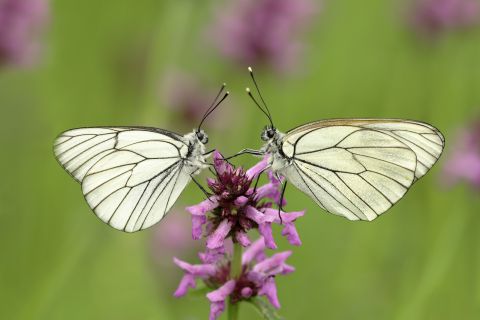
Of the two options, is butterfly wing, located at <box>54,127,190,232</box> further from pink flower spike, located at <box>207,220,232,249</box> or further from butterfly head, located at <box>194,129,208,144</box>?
pink flower spike, located at <box>207,220,232,249</box>

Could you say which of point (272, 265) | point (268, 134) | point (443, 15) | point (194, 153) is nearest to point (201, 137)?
point (194, 153)

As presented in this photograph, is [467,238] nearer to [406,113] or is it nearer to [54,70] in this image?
[406,113]

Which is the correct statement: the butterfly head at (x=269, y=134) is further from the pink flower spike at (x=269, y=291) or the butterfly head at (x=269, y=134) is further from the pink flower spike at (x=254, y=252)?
the pink flower spike at (x=269, y=291)

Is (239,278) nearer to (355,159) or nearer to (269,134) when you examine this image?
(269,134)

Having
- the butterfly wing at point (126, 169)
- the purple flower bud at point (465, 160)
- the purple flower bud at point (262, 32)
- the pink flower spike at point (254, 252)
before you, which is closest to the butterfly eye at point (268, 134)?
the butterfly wing at point (126, 169)

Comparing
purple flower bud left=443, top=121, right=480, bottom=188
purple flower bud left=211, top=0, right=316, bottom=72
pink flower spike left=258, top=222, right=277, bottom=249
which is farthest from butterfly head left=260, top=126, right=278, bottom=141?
purple flower bud left=211, top=0, right=316, bottom=72

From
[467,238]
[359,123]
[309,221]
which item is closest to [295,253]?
[309,221]

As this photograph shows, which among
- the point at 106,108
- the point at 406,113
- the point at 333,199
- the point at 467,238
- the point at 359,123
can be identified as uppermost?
the point at 406,113

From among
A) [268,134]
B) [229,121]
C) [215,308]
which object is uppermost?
[229,121]
